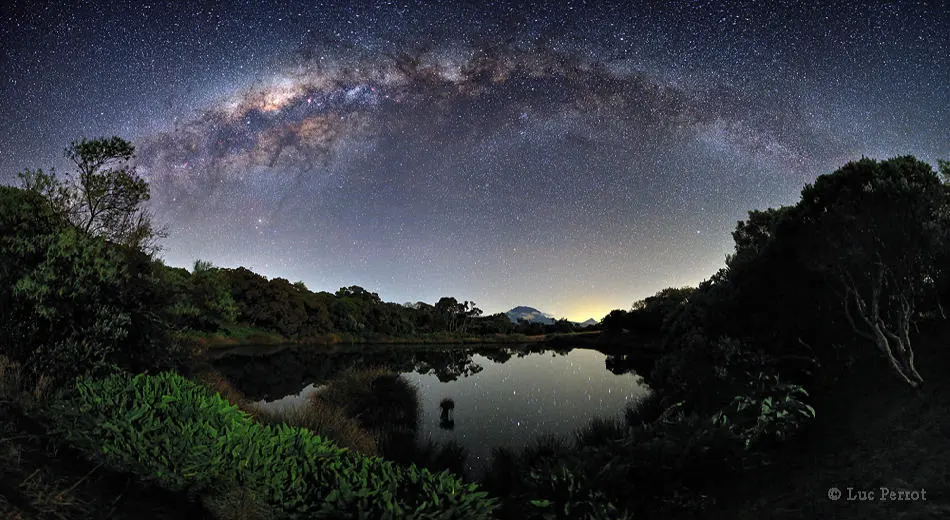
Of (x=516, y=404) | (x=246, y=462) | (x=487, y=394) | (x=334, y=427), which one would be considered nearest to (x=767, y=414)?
(x=246, y=462)

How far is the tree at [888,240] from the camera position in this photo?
9625 millimetres

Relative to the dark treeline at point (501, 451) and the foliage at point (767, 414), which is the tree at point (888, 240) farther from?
the foliage at point (767, 414)

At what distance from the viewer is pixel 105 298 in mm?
11453

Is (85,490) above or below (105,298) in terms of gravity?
below

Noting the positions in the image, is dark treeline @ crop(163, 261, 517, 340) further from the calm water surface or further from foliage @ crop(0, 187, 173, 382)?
foliage @ crop(0, 187, 173, 382)

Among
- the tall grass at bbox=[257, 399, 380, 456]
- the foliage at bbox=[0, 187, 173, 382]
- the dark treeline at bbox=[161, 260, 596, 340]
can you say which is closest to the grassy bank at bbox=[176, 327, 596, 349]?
the dark treeline at bbox=[161, 260, 596, 340]

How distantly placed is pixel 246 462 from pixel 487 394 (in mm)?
21655

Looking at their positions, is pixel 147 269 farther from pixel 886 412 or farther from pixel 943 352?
pixel 943 352

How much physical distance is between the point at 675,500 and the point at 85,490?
29.0 ft

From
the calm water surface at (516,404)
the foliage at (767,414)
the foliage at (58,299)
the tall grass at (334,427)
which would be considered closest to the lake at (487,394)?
the calm water surface at (516,404)

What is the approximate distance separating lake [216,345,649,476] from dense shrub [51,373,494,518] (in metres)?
7.33

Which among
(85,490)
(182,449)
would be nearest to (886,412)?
(182,449)

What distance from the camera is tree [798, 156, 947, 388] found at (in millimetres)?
A: 9625

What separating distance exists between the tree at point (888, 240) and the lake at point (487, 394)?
9.89 metres
